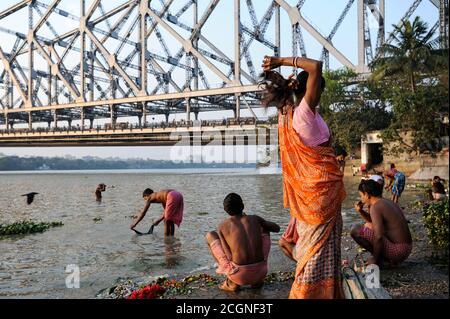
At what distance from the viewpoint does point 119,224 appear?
10.7 metres

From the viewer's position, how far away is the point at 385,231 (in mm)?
4234

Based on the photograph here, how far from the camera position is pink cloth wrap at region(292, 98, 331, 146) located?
256 centimetres

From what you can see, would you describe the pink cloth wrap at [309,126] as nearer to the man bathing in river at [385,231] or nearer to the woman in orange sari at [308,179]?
the woman in orange sari at [308,179]

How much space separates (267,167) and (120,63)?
33.7 meters

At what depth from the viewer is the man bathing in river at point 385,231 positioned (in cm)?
412

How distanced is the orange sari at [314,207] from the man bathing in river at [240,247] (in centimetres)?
98

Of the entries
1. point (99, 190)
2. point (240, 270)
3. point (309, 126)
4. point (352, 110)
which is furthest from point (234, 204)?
point (352, 110)

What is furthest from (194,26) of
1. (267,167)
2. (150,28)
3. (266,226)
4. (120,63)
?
(266,226)

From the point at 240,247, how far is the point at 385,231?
5.11 ft

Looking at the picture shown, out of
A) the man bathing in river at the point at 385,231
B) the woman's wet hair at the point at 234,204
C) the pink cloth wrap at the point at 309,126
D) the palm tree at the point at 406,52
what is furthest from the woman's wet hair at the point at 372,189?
the palm tree at the point at 406,52

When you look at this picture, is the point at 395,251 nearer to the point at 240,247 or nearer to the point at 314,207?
the point at 240,247

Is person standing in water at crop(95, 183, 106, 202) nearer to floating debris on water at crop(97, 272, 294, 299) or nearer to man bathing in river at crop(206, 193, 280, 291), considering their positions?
floating debris on water at crop(97, 272, 294, 299)

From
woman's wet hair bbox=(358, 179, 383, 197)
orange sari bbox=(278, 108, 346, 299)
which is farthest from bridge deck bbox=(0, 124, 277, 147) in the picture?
orange sari bbox=(278, 108, 346, 299)
